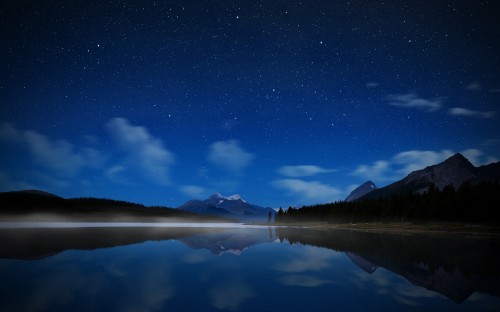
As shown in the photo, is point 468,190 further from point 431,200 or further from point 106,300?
point 106,300

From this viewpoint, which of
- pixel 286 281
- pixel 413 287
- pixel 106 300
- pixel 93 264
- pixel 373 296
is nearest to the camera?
pixel 106 300

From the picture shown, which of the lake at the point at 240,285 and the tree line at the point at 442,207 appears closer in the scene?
the lake at the point at 240,285

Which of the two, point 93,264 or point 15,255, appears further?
point 15,255

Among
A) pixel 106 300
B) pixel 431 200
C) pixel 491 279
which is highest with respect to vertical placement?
pixel 431 200

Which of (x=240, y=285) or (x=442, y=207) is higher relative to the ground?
(x=442, y=207)

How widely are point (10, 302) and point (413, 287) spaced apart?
15.8 m

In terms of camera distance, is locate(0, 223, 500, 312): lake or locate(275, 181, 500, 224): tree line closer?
locate(0, 223, 500, 312): lake

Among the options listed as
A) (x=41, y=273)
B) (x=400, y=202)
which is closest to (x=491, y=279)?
(x=41, y=273)

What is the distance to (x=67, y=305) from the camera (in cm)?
1039

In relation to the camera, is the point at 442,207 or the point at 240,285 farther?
the point at 442,207

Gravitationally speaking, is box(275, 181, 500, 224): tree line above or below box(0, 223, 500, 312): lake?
above

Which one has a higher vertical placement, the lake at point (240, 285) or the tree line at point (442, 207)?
the tree line at point (442, 207)

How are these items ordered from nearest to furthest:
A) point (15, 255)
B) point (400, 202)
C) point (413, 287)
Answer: point (413, 287)
point (15, 255)
point (400, 202)

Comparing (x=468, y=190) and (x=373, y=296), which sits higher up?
(x=468, y=190)
